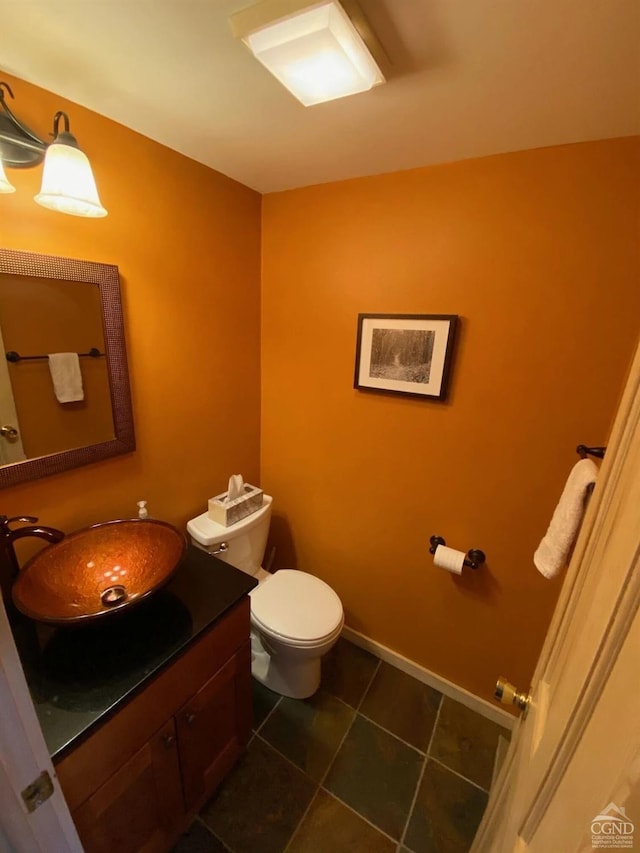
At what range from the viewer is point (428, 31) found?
763mm

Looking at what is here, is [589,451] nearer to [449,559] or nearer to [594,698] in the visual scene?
[449,559]

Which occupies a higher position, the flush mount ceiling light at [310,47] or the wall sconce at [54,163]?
the flush mount ceiling light at [310,47]

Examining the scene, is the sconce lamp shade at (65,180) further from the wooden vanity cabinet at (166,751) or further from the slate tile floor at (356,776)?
the slate tile floor at (356,776)

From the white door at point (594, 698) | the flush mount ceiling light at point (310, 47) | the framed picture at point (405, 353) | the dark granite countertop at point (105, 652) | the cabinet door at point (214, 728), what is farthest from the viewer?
the framed picture at point (405, 353)

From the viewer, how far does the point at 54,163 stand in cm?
86

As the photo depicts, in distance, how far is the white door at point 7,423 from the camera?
1.03m

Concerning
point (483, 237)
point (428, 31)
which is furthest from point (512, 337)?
point (428, 31)

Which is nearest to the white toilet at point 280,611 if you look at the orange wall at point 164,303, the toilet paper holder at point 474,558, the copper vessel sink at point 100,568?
the orange wall at point 164,303

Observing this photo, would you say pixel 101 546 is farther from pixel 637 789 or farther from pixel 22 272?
pixel 637 789

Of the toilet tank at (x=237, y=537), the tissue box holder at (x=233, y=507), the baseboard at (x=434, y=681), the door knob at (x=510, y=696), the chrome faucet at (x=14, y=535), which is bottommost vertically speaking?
the baseboard at (x=434, y=681)

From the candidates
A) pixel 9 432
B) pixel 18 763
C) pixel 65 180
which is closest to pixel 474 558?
pixel 18 763

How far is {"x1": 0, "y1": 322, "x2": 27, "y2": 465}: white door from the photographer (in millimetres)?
1028

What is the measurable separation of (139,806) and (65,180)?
5.46ft

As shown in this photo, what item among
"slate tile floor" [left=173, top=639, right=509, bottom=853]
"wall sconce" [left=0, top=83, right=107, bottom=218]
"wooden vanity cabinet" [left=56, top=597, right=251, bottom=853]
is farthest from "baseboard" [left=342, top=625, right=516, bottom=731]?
"wall sconce" [left=0, top=83, right=107, bottom=218]
